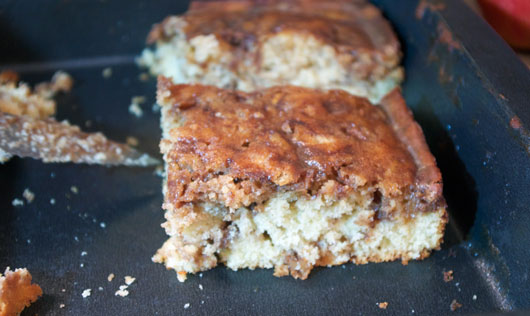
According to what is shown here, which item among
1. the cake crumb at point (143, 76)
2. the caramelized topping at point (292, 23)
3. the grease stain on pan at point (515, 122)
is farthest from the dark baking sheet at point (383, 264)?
the cake crumb at point (143, 76)

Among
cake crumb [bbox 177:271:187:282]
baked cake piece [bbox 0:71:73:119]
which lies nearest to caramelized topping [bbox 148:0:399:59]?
baked cake piece [bbox 0:71:73:119]

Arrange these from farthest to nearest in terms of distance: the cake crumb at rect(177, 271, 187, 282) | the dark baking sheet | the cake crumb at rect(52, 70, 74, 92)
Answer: the cake crumb at rect(52, 70, 74, 92) < the cake crumb at rect(177, 271, 187, 282) < the dark baking sheet

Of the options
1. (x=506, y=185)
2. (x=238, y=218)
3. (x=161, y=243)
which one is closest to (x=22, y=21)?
(x=161, y=243)

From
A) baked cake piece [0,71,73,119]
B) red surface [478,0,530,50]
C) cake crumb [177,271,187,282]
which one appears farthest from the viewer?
baked cake piece [0,71,73,119]

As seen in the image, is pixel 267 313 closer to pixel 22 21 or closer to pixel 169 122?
pixel 169 122

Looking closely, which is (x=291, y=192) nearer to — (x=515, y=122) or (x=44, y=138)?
(x=515, y=122)

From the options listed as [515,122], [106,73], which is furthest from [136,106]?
[515,122]

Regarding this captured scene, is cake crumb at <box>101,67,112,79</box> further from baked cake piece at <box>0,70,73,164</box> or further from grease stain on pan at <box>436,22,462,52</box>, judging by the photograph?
grease stain on pan at <box>436,22,462,52</box>
